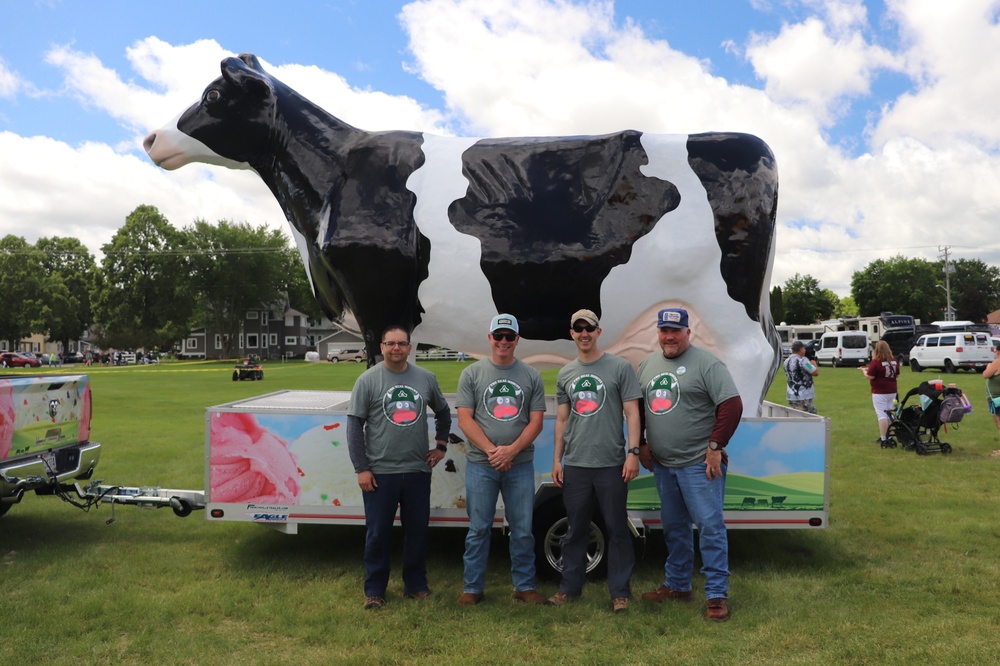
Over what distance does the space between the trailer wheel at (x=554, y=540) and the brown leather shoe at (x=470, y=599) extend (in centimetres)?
51

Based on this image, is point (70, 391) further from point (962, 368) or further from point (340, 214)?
point (962, 368)

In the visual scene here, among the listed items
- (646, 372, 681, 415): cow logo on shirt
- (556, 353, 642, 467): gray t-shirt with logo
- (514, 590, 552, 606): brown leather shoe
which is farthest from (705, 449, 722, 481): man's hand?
(514, 590, 552, 606): brown leather shoe

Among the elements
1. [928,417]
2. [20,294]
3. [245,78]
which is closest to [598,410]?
[245,78]

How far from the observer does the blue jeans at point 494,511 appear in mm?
3812

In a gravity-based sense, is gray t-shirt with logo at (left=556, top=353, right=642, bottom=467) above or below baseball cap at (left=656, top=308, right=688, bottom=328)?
below

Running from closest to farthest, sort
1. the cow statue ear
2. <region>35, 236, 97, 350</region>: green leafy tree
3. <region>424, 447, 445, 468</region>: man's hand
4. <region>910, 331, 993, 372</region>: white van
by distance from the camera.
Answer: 1. <region>424, 447, 445, 468</region>: man's hand
2. the cow statue ear
3. <region>910, 331, 993, 372</region>: white van
4. <region>35, 236, 97, 350</region>: green leafy tree

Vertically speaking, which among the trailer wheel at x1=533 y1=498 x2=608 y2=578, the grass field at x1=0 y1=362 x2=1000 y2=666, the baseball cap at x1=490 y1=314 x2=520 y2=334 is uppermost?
the baseball cap at x1=490 y1=314 x2=520 y2=334

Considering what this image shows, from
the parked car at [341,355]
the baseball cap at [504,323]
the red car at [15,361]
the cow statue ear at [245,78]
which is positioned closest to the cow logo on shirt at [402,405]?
the baseball cap at [504,323]

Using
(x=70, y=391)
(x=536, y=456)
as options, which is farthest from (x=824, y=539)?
(x=70, y=391)

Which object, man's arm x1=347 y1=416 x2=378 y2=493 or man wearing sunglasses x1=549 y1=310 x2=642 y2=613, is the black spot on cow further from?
man's arm x1=347 y1=416 x2=378 y2=493

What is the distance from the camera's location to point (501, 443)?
376cm

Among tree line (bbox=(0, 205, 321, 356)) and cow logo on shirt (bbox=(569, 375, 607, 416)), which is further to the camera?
tree line (bbox=(0, 205, 321, 356))

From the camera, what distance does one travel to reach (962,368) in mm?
24984

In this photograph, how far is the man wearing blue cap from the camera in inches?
143
